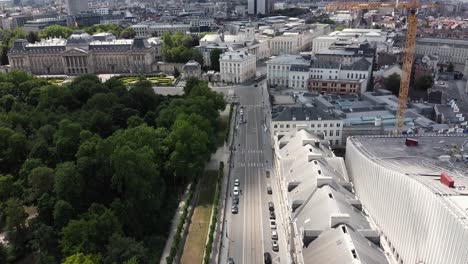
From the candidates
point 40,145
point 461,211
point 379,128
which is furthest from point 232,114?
point 461,211

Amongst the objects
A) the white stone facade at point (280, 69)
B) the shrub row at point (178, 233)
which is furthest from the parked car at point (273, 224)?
the white stone facade at point (280, 69)

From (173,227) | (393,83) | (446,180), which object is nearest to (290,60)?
(393,83)

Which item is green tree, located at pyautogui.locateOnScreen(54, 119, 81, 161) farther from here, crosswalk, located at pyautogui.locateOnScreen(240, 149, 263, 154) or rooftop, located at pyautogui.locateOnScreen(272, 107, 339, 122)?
rooftop, located at pyautogui.locateOnScreen(272, 107, 339, 122)

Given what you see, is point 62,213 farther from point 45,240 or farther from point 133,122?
point 133,122

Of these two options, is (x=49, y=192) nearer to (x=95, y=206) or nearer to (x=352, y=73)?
(x=95, y=206)

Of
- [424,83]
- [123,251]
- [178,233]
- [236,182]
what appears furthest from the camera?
[424,83]

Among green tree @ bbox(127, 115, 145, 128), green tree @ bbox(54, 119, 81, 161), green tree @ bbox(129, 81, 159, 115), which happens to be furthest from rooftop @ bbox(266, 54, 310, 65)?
green tree @ bbox(54, 119, 81, 161)

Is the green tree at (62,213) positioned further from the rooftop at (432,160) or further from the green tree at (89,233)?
the rooftop at (432,160)
